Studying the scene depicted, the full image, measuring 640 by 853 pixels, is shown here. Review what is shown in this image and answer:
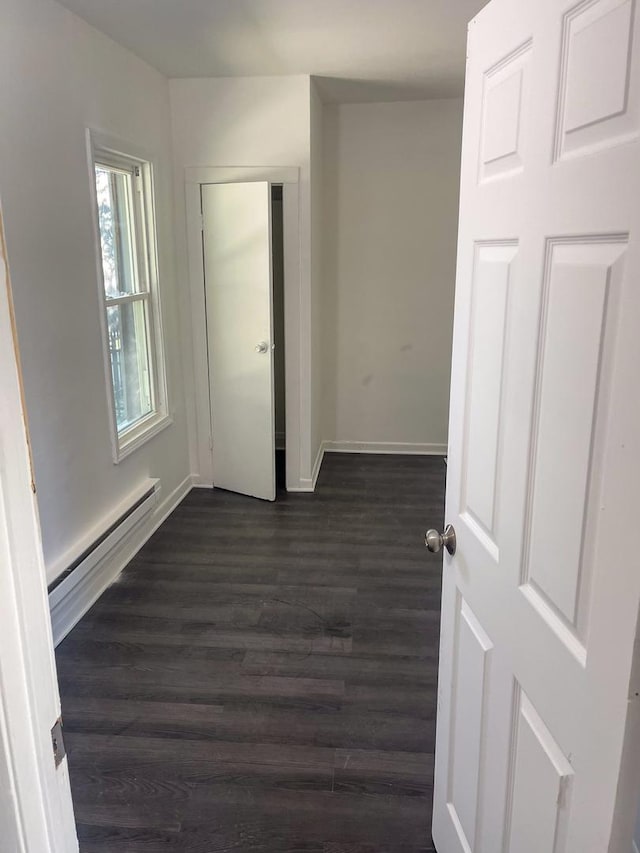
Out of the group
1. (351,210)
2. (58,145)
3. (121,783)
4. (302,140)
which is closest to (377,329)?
(351,210)

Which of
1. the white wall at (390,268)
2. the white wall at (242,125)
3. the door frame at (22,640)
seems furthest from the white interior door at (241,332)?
the door frame at (22,640)

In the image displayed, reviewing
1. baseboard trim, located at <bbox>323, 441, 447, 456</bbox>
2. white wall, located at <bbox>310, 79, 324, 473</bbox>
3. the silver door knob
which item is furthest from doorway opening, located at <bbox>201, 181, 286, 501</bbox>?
the silver door knob

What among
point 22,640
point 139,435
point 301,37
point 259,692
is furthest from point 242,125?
point 22,640

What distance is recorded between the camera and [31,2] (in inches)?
94.0

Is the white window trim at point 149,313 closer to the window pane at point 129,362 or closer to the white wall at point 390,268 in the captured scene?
the window pane at point 129,362

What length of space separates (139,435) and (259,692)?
5.46 feet

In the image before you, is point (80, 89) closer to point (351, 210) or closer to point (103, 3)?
point (103, 3)

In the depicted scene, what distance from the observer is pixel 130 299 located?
3434 millimetres

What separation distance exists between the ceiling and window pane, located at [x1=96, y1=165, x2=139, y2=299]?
0.64 m

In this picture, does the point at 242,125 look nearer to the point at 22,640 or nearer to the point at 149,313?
the point at 149,313

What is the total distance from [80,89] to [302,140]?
56.9 inches

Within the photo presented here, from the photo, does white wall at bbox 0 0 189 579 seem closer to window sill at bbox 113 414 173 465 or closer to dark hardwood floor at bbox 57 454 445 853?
window sill at bbox 113 414 173 465

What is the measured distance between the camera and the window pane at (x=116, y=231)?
128 inches

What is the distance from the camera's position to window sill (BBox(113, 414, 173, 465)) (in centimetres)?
324
